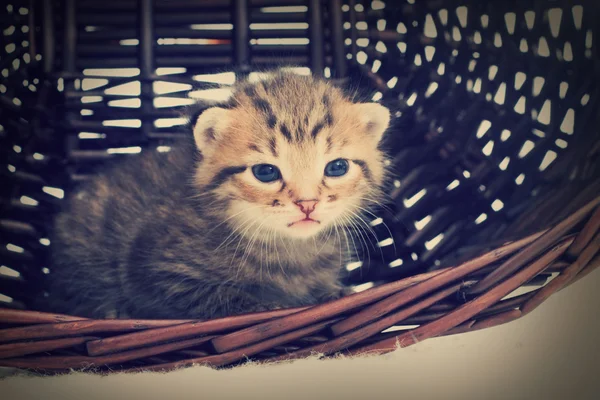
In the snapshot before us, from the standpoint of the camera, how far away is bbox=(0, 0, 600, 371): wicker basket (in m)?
1.02

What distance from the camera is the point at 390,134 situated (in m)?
1.17

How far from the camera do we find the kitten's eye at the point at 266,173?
3.42ft

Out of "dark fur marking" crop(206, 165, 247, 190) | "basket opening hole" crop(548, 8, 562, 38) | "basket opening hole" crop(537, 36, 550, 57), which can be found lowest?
"dark fur marking" crop(206, 165, 247, 190)

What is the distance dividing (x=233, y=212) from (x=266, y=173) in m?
0.11

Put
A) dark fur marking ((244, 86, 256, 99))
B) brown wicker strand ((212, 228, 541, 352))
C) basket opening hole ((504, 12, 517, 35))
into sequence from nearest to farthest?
brown wicker strand ((212, 228, 541, 352)), dark fur marking ((244, 86, 256, 99)), basket opening hole ((504, 12, 517, 35))

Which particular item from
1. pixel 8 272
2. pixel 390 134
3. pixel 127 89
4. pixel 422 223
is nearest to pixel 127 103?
pixel 127 89

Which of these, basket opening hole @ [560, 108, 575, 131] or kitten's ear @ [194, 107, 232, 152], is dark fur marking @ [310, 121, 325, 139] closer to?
kitten's ear @ [194, 107, 232, 152]

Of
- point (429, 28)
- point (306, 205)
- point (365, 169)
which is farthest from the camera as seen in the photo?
point (429, 28)

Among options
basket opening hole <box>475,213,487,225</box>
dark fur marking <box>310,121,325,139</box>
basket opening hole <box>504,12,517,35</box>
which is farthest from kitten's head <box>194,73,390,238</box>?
basket opening hole <box>504,12,517,35</box>

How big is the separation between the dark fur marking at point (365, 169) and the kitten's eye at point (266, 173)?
0.17m

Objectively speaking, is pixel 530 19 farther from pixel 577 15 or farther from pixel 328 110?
pixel 328 110

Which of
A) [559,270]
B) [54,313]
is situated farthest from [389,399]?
[54,313]

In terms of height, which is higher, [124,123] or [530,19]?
[530,19]

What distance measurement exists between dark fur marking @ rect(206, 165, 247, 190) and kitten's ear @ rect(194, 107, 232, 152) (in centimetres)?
6
